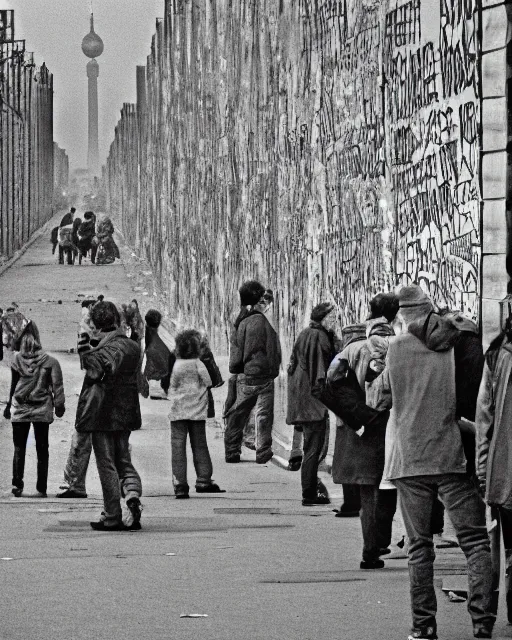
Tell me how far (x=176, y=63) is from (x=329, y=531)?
25793 millimetres

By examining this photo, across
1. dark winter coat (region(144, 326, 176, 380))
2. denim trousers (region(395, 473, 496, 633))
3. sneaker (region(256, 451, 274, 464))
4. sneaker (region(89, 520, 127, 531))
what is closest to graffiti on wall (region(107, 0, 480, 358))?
dark winter coat (region(144, 326, 176, 380))

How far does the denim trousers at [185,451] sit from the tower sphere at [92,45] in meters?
161

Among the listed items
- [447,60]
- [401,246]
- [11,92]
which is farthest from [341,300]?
[11,92]

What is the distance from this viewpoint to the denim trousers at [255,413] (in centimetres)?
1510

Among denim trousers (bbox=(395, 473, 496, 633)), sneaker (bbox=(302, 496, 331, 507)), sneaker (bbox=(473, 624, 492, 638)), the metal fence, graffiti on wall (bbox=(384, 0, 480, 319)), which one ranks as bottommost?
sneaker (bbox=(302, 496, 331, 507))

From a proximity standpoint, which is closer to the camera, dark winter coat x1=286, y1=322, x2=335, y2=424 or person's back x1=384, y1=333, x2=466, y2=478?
person's back x1=384, y1=333, x2=466, y2=478

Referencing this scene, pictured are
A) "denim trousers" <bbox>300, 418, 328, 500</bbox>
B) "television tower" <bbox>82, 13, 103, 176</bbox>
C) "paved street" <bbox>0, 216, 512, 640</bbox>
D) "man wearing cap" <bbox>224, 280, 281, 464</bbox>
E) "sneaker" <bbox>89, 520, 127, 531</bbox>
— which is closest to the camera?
"paved street" <bbox>0, 216, 512, 640</bbox>

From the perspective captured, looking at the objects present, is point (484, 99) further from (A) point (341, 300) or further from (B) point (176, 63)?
(B) point (176, 63)

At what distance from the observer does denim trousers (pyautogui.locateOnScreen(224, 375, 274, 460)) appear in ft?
49.5

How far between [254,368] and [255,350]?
7.5 inches

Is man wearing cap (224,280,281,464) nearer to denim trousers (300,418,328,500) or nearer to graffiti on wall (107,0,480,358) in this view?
graffiti on wall (107,0,480,358)

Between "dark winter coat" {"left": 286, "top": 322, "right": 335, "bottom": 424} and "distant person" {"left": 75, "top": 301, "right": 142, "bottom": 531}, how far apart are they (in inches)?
75.1

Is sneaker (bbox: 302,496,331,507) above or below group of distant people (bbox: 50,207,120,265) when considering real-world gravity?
below

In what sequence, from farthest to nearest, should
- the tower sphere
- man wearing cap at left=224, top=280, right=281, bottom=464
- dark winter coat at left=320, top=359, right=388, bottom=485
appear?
the tower sphere
man wearing cap at left=224, top=280, right=281, bottom=464
dark winter coat at left=320, top=359, right=388, bottom=485
